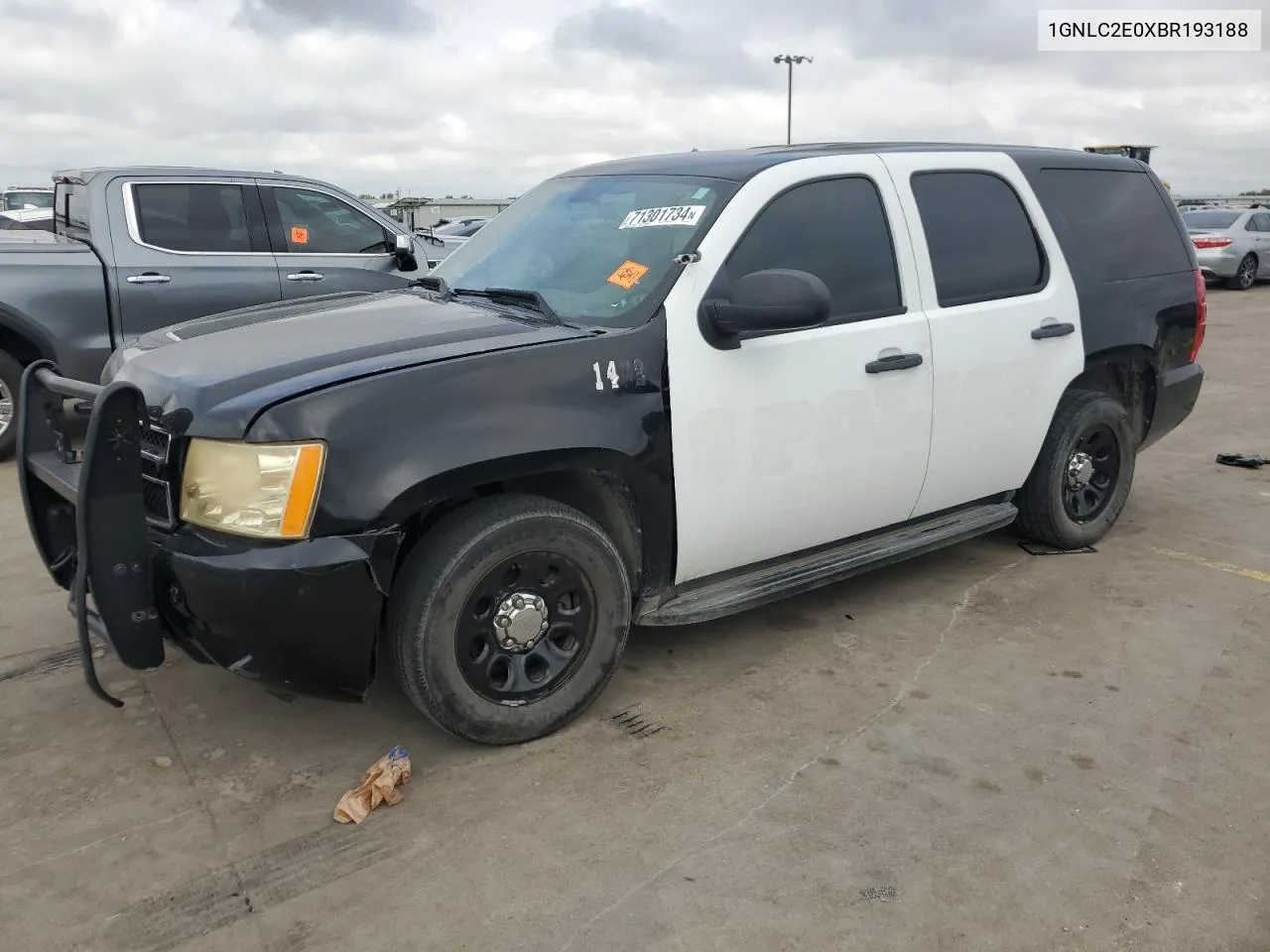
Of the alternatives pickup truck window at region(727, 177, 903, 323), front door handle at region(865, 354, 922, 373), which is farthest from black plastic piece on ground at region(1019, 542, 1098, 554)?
pickup truck window at region(727, 177, 903, 323)

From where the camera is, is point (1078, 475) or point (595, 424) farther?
point (1078, 475)

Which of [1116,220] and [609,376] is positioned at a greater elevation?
[1116,220]

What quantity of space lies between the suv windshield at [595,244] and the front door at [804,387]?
113mm

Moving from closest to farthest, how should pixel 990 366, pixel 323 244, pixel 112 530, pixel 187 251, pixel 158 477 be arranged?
pixel 112 530 → pixel 158 477 → pixel 990 366 → pixel 187 251 → pixel 323 244

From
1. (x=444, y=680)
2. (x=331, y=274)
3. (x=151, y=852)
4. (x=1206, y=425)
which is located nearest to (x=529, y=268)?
(x=444, y=680)

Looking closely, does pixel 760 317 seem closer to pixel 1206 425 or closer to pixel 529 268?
pixel 529 268

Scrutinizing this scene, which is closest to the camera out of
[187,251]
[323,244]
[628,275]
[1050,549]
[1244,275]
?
[628,275]

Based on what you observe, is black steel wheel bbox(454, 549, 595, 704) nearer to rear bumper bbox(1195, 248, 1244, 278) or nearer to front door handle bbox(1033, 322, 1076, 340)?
front door handle bbox(1033, 322, 1076, 340)

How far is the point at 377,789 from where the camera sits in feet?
9.66

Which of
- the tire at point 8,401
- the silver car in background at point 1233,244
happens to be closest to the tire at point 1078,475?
the tire at point 8,401

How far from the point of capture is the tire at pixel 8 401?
6594mm

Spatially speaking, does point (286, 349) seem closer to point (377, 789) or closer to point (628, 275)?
point (628, 275)

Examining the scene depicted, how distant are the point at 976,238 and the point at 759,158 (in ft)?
3.41

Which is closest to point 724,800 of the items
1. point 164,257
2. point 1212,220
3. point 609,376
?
point 609,376
